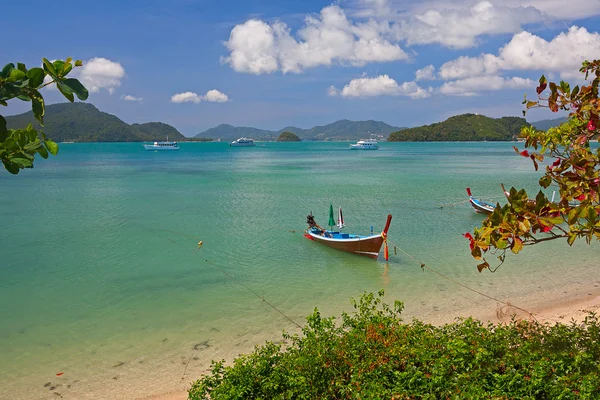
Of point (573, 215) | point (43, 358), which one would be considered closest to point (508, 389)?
point (573, 215)

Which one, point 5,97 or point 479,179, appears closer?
point 5,97

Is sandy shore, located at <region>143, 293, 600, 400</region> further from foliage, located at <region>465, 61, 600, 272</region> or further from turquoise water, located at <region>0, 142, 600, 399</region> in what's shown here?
foliage, located at <region>465, 61, 600, 272</region>

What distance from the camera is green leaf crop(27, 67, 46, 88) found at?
2502mm

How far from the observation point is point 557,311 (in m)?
12.6

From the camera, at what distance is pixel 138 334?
11.6 m

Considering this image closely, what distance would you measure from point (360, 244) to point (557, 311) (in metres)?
7.41

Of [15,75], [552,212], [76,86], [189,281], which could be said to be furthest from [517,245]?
[189,281]

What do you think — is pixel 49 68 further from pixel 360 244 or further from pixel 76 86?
pixel 360 244

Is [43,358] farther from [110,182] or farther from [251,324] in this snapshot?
[110,182]

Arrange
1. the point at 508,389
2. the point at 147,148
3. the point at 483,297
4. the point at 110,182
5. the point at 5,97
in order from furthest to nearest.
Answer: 1. the point at 147,148
2. the point at 110,182
3. the point at 483,297
4. the point at 508,389
5. the point at 5,97

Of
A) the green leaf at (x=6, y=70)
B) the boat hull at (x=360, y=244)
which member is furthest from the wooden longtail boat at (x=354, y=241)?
the green leaf at (x=6, y=70)

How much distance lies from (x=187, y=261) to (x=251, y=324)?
7076 millimetres

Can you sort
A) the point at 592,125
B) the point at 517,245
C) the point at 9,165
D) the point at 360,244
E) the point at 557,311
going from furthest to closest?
the point at 360,244 < the point at 557,311 < the point at 592,125 < the point at 517,245 < the point at 9,165

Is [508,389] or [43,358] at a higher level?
[508,389]
